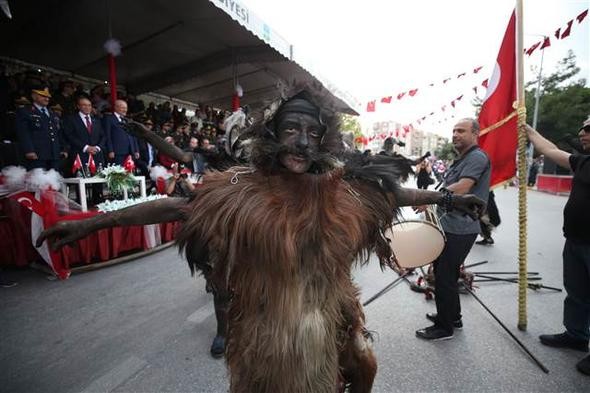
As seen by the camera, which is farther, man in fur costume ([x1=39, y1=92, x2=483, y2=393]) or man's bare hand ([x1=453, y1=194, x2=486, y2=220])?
man's bare hand ([x1=453, y1=194, x2=486, y2=220])

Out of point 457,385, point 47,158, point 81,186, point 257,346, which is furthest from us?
point 47,158

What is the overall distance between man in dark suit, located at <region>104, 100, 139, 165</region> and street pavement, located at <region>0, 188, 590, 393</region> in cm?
310

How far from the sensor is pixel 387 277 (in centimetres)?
461

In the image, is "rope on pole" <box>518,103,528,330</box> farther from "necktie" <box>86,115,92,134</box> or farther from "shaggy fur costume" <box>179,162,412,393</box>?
"necktie" <box>86,115,92,134</box>

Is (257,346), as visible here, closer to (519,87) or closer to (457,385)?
(457,385)

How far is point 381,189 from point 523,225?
225 centimetres

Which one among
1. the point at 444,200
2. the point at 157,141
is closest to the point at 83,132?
the point at 157,141

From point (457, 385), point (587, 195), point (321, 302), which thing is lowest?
point (457, 385)

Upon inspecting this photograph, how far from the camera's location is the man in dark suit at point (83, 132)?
589 cm

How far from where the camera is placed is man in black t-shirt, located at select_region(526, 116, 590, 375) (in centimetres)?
272

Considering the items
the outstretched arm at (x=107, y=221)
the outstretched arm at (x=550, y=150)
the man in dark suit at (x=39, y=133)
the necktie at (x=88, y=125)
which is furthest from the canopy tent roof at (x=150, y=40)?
the outstretched arm at (x=107, y=221)

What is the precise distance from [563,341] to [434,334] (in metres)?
1.18

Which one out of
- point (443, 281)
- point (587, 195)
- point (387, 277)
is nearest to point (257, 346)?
point (443, 281)

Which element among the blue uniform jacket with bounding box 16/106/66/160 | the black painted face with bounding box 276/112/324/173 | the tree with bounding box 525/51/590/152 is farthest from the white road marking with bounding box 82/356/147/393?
the tree with bounding box 525/51/590/152
